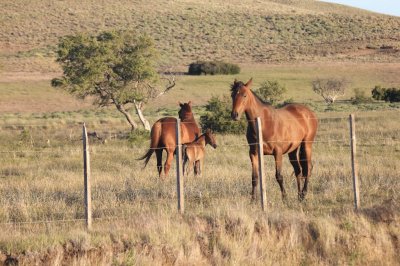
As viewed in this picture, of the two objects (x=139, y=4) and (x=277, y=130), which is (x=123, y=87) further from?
(x=139, y=4)

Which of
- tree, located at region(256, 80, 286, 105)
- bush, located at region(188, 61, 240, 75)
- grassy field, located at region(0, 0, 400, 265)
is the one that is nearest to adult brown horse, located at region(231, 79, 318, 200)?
grassy field, located at region(0, 0, 400, 265)

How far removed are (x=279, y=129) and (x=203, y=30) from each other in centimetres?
8131

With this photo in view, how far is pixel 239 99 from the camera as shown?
1415cm

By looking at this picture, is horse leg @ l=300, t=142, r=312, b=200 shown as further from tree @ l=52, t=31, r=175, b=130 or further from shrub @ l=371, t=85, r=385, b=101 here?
shrub @ l=371, t=85, r=385, b=101

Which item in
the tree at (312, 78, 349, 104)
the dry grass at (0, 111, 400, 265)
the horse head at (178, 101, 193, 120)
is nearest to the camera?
the dry grass at (0, 111, 400, 265)

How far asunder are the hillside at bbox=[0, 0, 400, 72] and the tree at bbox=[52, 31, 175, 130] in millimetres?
38976

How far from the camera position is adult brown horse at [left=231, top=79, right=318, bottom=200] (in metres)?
14.2

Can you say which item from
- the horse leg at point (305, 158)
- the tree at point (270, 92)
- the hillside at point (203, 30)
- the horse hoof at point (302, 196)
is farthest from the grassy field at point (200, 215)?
the hillside at point (203, 30)

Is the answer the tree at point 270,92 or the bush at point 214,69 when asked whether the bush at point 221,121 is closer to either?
the tree at point 270,92

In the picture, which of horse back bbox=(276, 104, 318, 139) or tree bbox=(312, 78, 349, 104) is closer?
horse back bbox=(276, 104, 318, 139)

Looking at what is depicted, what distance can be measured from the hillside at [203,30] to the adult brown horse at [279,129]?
59.2m

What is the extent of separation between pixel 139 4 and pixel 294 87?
54977 mm

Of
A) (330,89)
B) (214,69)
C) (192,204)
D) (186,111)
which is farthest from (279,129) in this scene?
(214,69)

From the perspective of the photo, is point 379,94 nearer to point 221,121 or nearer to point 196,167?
point 221,121
